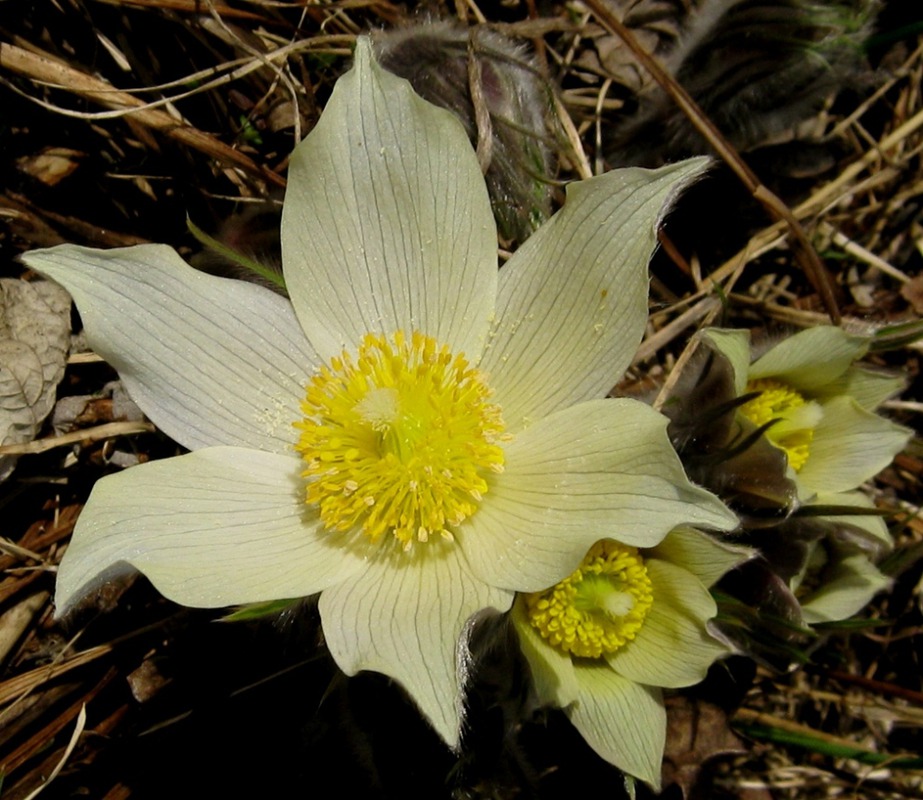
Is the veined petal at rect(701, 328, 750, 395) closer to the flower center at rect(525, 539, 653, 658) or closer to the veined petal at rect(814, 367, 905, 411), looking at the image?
the veined petal at rect(814, 367, 905, 411)

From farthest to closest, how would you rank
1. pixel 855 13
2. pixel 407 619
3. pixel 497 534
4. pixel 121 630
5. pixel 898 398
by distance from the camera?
pixel 898 398 < pixel 855 13 < pixel 121 630 < pixel 497 534 < pixel 407 619

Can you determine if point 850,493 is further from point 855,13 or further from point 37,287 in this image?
point 37,287

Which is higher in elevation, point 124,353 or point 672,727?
point 124,353

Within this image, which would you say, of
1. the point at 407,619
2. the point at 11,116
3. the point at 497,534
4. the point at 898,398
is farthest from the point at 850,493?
the point at 11,116

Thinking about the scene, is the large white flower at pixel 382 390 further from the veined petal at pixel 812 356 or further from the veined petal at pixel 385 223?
the veined petal at pixel 812 356

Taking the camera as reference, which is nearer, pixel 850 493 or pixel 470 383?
pixel 470 383

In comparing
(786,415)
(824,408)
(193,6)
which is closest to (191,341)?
(193,6)

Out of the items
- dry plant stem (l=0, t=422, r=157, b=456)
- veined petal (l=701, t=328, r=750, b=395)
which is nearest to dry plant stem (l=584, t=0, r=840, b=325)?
veined petal (l=701, t=328, r=750, b=395)
